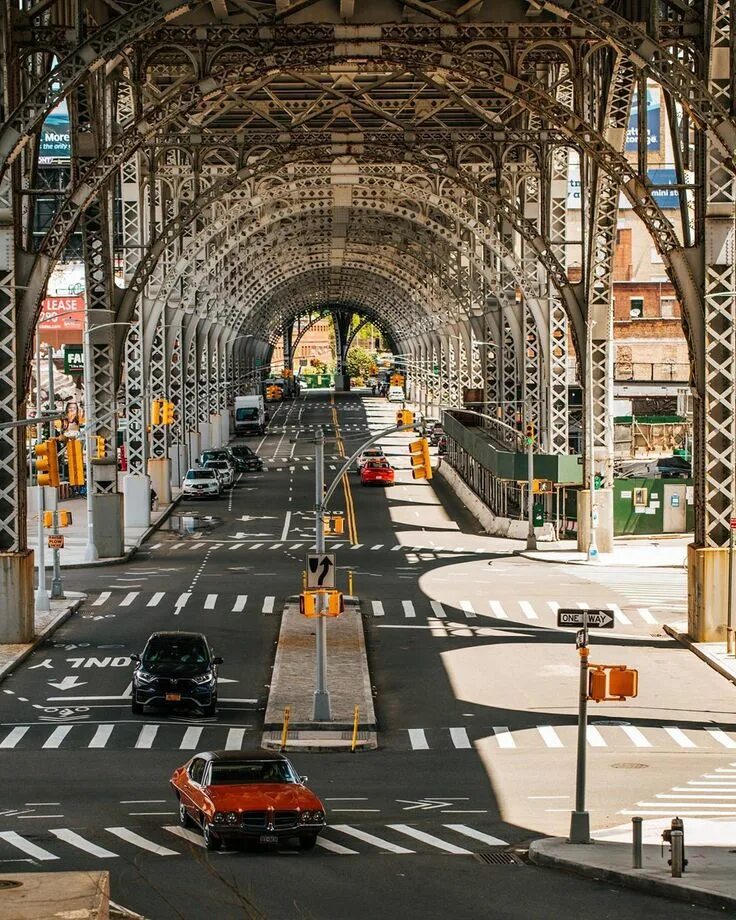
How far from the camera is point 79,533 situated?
244ft

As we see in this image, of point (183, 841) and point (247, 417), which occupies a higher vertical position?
point (247, 417)

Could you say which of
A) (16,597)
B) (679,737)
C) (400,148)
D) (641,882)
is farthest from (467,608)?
(641,882)

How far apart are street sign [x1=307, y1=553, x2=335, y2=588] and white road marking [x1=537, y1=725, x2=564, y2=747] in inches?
201

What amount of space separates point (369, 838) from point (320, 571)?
11.6m

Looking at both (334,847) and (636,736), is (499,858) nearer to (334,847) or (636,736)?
(334,847)

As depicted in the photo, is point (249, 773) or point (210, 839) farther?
point (249, 773)

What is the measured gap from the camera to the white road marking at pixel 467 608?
164 feet

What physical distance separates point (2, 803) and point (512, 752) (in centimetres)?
967

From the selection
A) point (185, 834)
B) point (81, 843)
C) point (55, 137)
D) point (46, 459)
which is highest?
point (55, 137)

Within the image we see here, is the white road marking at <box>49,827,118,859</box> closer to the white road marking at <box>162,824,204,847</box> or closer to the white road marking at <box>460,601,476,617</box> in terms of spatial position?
the white road marking at <box>162,824,204,847</box>

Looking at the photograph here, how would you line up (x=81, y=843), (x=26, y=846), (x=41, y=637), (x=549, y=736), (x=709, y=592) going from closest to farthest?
(x=26, y=846)
(x=81, y=843)
(x=549, y=736)
(x=709, y=592)
(x=41, y=637)

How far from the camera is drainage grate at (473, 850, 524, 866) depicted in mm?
23500

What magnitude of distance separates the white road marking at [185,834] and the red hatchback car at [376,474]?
72.7m

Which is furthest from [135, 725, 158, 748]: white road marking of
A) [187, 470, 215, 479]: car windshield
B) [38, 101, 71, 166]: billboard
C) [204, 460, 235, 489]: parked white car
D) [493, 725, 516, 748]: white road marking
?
[38, 101, 71, 166]: billboard
